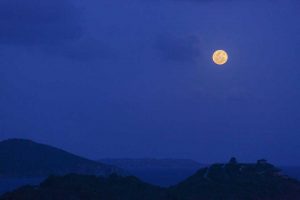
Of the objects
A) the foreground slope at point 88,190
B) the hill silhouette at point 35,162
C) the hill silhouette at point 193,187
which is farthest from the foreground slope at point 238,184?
the hill silhouette at point 35,162

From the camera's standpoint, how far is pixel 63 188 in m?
51.1

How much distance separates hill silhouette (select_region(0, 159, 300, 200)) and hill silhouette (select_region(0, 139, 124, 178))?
250 ft

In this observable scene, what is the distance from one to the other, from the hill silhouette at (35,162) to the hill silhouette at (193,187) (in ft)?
250

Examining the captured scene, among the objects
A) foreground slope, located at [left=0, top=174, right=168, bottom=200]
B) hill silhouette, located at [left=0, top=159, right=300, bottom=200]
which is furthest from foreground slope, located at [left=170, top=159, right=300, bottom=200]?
foreground slope, located at [left=0, top=174, right=168, bottom=200]

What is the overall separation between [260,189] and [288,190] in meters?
3.56

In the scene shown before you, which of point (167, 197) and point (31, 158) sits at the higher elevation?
point (31, 158)

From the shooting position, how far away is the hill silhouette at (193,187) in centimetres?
4978

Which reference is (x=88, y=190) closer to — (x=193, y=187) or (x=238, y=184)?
(x=193, y=187)

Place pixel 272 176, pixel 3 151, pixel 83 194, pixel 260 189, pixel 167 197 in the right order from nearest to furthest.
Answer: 1. pixel 83 194
2. pixel 167 197
3. pixel 260 189
4. pixel 272 176
5. pixel 3 151

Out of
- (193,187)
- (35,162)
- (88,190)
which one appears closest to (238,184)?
(193,187)

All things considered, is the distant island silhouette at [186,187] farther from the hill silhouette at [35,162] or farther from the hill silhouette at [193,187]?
the hill silhouette at [35,162]

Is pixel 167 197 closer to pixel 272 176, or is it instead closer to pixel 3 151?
pixel 272 176

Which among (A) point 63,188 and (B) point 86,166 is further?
(B) point 86,166

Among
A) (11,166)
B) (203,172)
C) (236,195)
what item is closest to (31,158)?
(11,166)
